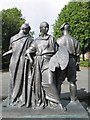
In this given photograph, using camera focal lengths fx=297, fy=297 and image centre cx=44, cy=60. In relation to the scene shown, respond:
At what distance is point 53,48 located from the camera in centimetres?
642

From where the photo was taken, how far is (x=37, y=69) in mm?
6379

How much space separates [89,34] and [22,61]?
24.6 m

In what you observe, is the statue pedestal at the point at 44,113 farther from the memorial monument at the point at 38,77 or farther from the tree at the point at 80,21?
the tree at the point at 80,21

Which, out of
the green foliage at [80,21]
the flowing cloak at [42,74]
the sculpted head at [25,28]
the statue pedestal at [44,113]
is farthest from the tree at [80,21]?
→ the statue pedestal at [44,113]

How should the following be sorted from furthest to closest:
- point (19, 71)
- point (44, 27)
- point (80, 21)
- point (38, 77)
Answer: point (80, 21)
point (19, 71)
point (44, 27)
point (38, 77)

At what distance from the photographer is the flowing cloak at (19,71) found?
663 cm

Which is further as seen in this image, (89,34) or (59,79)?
(89,34)

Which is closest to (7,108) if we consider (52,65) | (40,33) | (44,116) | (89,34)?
(44,116)

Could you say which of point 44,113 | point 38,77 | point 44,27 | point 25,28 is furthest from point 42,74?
point 25,28

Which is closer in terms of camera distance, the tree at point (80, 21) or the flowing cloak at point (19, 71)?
the flowing cloak at point (19, 71)

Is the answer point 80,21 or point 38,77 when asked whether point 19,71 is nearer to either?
point 38,77

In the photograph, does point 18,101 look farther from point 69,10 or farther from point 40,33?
point 69,10

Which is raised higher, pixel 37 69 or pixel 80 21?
pixel 80 21

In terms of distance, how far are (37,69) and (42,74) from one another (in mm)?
152
